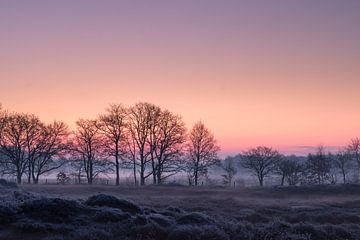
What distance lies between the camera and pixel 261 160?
94.9m

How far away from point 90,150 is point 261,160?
39.4 metres

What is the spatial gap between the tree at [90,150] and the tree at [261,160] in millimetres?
33788

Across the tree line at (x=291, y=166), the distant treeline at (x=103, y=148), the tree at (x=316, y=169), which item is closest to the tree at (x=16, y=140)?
the distant treeline at (x=103, y=148)

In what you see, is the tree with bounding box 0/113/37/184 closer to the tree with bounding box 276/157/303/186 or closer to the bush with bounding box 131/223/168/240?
the tree with bounding box 276/157/303/186

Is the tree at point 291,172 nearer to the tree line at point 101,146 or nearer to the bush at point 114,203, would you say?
the tree line at point 101,146

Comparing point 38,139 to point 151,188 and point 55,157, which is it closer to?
point 55,157

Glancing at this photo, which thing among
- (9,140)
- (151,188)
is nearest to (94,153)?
(9,140)

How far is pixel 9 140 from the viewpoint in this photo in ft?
251

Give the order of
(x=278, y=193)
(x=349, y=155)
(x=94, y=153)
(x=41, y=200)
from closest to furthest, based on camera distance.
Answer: (x=41, y=200) → (x=278, y=193) → (x=94, y=153) → (x=349, y=155)

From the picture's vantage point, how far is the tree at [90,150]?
8081 cm

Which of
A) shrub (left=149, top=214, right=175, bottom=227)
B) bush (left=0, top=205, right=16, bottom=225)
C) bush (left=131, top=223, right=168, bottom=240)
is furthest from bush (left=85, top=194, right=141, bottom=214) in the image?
bush (left=0, top=205, right=16, bottom=225)

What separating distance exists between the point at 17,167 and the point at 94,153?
1457cm

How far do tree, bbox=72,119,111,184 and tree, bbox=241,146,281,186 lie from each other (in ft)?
111

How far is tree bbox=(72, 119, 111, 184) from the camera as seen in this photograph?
80812mm
